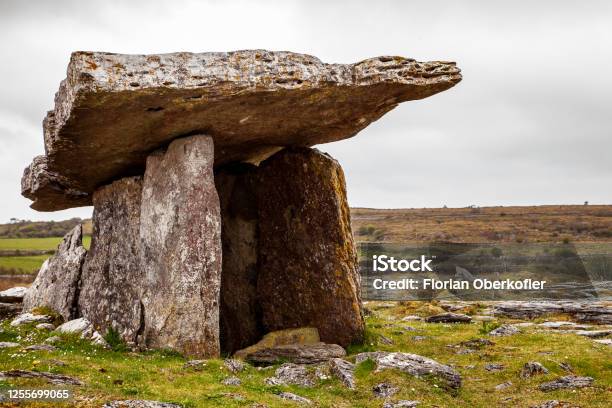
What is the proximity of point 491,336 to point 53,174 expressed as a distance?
48.5 feet

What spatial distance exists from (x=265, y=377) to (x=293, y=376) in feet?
2.01

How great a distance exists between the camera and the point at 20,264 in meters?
46.8

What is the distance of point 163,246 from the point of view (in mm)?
15117

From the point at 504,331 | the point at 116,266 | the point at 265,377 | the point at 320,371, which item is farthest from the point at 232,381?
the point at 504,331

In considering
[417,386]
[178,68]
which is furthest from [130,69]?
[417,386]

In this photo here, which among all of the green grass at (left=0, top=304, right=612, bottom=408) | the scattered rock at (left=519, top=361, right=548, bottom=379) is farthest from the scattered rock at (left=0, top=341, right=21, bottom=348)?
the scattered rock at (left=519, top=361, right=548, bottom=379)

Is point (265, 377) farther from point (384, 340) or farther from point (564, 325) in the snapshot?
point (564, 325)

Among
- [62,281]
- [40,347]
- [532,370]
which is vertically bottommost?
[532,370]

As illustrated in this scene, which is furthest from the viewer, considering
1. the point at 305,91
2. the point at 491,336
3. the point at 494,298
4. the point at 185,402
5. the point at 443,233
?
the point at 443,233

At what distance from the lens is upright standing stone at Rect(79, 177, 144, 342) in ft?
52.6

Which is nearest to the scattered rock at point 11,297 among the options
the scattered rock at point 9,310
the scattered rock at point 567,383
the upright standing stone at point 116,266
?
the scattered rock at point 9,310

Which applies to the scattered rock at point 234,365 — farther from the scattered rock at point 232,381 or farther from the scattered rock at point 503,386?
the scattered rock at point 503,386

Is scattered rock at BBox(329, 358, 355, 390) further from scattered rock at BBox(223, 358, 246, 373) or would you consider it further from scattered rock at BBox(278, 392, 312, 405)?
scattered rock at BBox(223, 358, 246, 373)

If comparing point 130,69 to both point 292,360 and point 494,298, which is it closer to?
point 292,360
